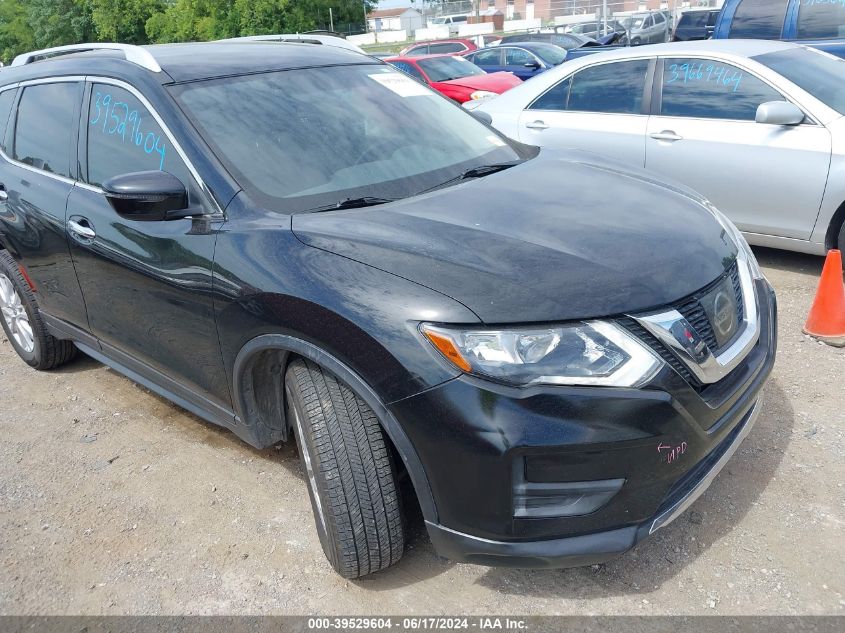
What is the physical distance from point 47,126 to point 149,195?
4.74 feet

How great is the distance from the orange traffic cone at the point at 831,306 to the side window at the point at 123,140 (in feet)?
10.7

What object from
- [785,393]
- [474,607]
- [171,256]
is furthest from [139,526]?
[785,393]

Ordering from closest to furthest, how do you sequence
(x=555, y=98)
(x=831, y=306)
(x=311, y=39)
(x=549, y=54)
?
(x=831, y=306) < (x=311, y=39) < (x=555, y=98) < (x=549, y=54)

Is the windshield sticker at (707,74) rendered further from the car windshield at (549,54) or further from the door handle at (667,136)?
the car windshield at (549,54)

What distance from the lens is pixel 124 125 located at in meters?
3.15

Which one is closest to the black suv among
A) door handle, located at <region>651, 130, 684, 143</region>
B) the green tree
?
door handle, located at <region>651, 130, 684, 143</region>

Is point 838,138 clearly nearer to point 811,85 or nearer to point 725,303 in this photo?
point 811,85

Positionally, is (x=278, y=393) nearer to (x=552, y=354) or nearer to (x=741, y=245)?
(x=552, y=354)

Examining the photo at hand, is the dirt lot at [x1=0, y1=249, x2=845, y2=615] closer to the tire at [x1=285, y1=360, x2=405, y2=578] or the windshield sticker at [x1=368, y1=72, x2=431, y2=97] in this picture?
the tire at [x1=285, y1=360, x2=405, y2=578]

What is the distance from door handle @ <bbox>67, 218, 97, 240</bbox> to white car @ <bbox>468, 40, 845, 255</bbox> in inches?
139

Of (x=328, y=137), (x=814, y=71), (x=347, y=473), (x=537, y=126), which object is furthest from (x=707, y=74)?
(x=347, y=473)

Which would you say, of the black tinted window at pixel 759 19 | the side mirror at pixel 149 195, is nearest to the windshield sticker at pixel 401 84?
the side mirror at pixel 149 195

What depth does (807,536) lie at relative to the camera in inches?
104

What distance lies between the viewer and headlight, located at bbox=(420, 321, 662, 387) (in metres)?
2.05
